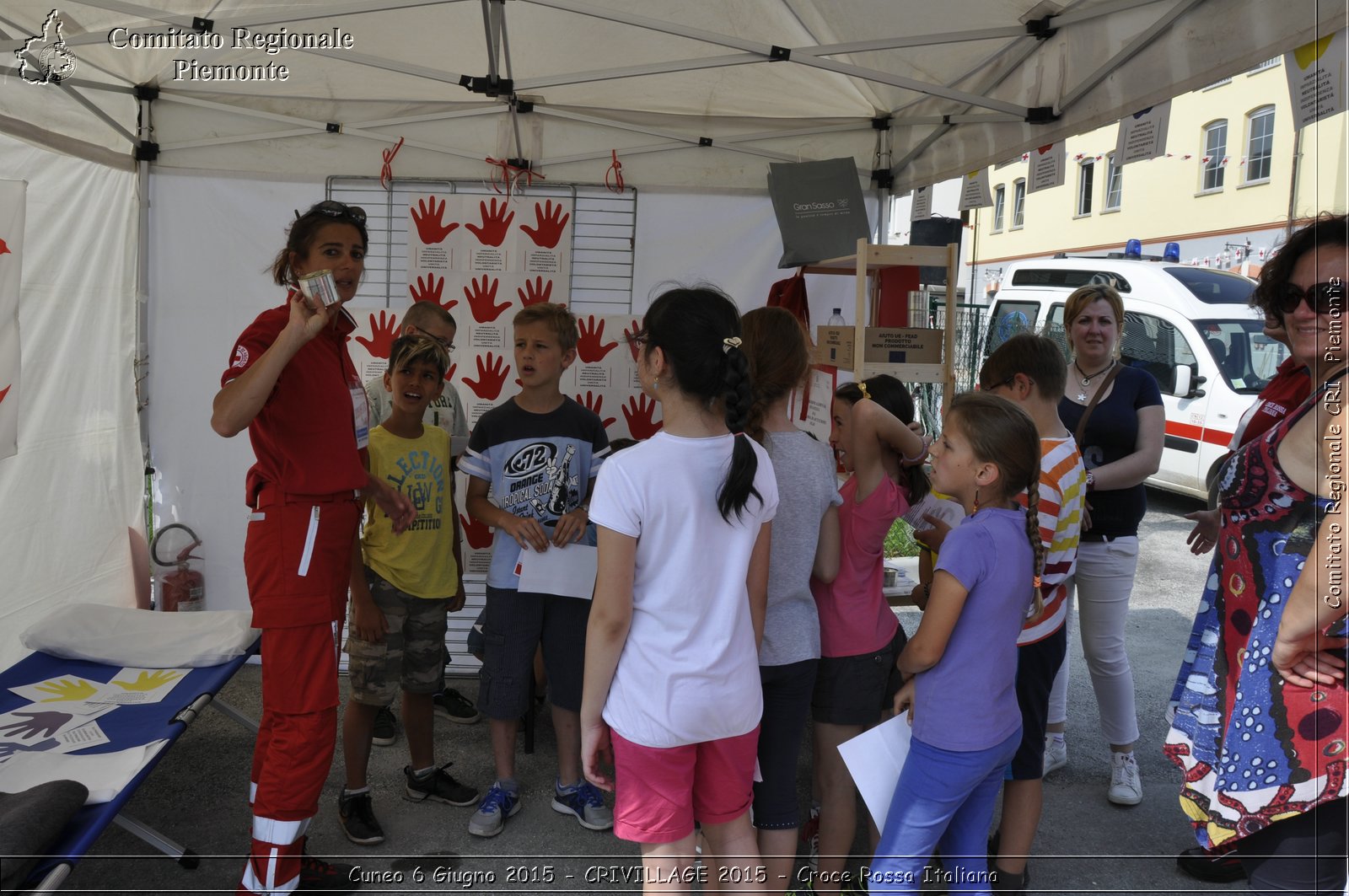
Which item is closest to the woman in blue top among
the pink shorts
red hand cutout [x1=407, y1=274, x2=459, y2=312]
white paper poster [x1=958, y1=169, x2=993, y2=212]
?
white paper poster [x1=958, y1=169, x2=993, y2=212]

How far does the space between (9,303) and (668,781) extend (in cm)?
269

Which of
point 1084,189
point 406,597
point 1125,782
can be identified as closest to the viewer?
point 406,597

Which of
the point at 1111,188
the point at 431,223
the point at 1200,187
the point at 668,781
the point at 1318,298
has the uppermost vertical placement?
the point at 1111,188

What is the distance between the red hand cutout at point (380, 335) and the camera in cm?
414

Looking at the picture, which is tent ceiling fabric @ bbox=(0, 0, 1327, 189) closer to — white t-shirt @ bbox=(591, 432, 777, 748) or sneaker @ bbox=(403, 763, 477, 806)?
white t-shirt @ bbox=(591, 432, 777, 748)

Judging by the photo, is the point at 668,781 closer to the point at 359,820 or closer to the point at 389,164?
the point at 359,820

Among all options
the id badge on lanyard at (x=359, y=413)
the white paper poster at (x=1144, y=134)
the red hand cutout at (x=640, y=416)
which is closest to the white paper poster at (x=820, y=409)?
the white paper poster at (x=1144, y=134)

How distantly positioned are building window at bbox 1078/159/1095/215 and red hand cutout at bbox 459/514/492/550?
60.5 ft

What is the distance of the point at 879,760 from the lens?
6.65 ft

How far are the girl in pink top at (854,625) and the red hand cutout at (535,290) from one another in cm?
222

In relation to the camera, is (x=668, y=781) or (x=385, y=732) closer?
(x=668, y=781)

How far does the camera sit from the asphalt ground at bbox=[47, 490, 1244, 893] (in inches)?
99.7

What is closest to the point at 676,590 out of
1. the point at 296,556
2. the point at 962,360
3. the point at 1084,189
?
the point at 296,556

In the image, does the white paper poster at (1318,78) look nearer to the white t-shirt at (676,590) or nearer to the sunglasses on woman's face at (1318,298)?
the sunglasses on woman's face at (1318,298)
